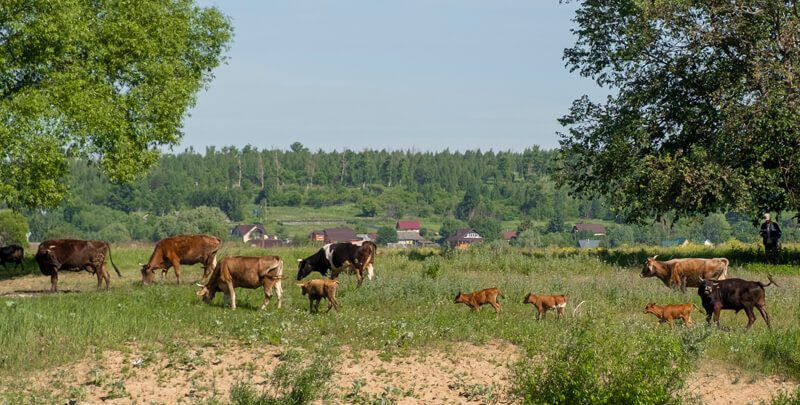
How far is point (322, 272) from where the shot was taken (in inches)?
1265

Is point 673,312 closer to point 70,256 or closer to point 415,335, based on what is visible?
point 415,335

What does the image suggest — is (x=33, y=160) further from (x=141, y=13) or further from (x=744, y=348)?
(x=744, y=348)

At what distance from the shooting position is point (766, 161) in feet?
128

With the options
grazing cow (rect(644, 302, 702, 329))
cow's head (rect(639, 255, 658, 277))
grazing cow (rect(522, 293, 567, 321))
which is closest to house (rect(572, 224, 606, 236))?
cow's head (rect(639, 255, 658, 277))

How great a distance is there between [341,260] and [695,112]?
52.1 feet

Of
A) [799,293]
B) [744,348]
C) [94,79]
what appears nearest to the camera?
[744,348]

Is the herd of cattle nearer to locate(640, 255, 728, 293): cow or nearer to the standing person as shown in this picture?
locate(640, 255, 728, 293): cow

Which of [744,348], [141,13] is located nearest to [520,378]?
[744,348]

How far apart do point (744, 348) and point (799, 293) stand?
9.07 metres

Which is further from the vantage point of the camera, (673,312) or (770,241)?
(770,241)

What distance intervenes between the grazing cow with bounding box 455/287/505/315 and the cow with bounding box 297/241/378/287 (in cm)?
692

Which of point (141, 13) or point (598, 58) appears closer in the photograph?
point (141, 13)

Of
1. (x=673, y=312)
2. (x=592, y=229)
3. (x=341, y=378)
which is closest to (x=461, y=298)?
(x=673, y=312)

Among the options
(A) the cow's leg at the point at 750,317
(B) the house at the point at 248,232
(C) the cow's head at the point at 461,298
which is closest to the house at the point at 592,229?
(B) the house at the point at 248,232
